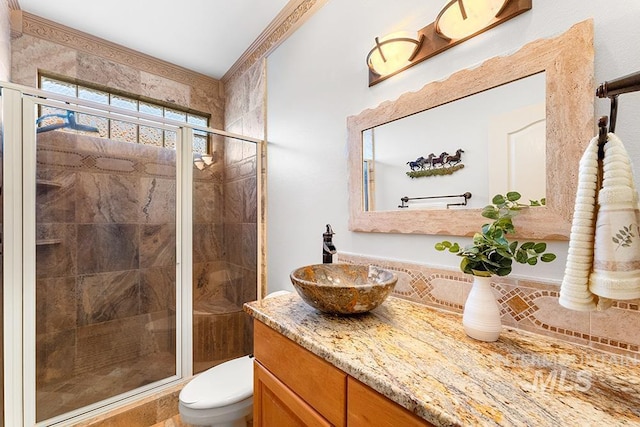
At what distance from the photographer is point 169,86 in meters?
2.48

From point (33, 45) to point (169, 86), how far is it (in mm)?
859

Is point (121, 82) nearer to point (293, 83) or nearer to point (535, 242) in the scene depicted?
point (293, 83)

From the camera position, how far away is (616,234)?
54 centimetres

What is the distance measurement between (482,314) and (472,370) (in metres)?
0.20

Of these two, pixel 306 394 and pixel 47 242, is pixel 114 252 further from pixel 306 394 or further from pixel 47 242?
pixel 306 394

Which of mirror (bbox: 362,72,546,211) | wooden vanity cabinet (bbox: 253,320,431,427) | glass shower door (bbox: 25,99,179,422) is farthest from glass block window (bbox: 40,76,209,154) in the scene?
wooden vanity cabinet (bbox: 253,320,431,427)

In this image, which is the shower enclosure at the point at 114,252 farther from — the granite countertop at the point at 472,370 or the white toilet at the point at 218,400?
the granite countertop at the point at 472,370

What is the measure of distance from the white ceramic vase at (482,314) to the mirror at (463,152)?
0.98 ft

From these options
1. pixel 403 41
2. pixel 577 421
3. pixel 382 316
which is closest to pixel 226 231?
pixel 382 316

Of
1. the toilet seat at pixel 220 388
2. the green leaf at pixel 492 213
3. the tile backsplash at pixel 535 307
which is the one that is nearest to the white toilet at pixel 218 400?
the toilet seat at pixel 220 388

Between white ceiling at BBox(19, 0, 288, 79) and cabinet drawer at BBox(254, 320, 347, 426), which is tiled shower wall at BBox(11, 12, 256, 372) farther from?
cabinet drawer at BBox(254, 320, 347, 426)

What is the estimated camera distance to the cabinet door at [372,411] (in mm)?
528

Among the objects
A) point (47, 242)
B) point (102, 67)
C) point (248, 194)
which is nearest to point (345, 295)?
point (248, 194)

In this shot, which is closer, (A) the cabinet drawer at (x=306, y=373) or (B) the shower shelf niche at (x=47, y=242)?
(A) the cabinet drawer at (x=306, y=373)
